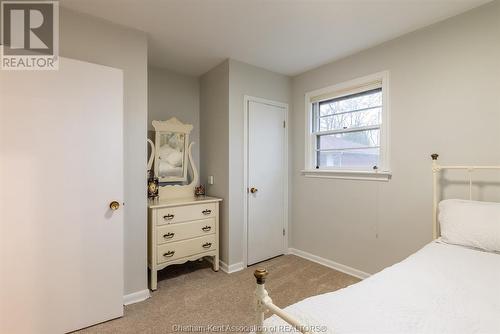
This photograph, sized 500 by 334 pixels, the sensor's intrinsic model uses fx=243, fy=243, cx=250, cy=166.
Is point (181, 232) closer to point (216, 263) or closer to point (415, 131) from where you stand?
point (216, 263)

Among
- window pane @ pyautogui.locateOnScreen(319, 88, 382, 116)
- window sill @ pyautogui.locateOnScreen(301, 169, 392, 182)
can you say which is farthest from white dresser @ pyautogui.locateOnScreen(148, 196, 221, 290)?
window pane @ pyautogui.locateOnScreen(319, 88, 382, 116)

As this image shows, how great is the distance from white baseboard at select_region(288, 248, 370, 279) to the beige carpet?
79 mm

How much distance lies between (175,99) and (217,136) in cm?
81

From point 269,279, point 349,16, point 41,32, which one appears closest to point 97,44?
point 41,32

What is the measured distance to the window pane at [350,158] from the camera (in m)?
2.62

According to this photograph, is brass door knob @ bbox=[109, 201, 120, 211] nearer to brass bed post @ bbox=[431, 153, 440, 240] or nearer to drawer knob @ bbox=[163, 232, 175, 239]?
drawer knob @ bbox=[163, 232, 175, 239]

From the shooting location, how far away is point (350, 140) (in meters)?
2.82

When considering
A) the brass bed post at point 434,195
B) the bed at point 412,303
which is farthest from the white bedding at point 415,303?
the brass bed post at point 434,195

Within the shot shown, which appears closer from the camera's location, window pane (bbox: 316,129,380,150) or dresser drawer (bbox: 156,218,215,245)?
dresser drawer (bbox: 156,218,215,245)

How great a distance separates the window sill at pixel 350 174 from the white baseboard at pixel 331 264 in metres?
1.01

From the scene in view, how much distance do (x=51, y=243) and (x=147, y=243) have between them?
849 mm

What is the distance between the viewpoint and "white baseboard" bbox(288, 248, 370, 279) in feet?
8.61

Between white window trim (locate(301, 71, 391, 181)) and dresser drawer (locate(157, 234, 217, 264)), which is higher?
white window trim (locate(301, 71, 391, 181))

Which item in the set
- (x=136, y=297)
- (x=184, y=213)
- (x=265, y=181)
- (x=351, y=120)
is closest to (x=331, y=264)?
(x=265, y=181)
